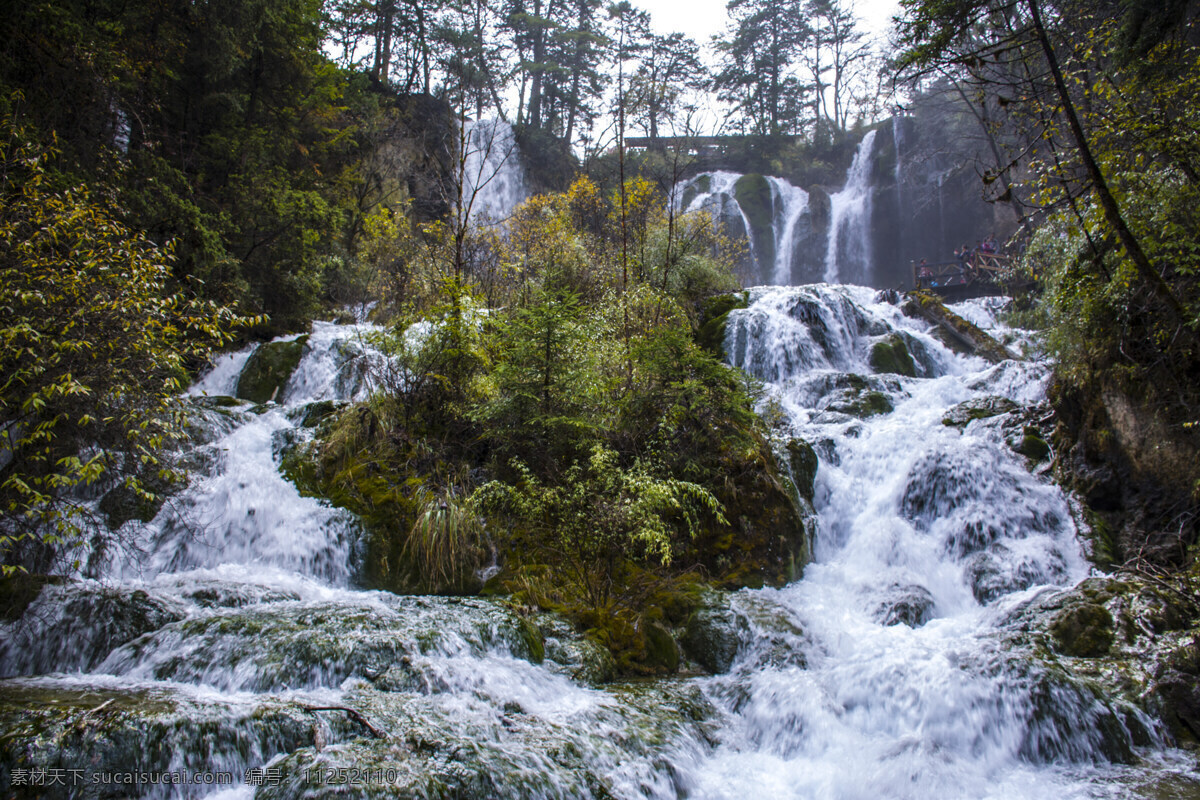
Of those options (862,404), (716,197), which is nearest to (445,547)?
(862,404)

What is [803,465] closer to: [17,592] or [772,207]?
[17,592]

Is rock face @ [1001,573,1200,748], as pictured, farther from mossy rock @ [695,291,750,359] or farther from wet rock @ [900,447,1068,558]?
mossy rock @ [695,291,750,359]

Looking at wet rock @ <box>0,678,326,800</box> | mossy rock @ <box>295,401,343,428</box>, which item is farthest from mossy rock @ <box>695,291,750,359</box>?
wet rock @ <box>0,678,326,800</box>

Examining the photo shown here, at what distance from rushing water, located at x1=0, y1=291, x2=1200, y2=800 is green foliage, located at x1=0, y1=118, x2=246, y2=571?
3.96ft

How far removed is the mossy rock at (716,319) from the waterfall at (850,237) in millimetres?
15720

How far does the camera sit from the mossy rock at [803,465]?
28.6 feet

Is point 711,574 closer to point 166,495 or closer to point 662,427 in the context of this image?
point 662,427

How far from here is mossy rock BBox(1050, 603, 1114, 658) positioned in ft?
16.3

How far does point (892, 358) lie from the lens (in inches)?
550

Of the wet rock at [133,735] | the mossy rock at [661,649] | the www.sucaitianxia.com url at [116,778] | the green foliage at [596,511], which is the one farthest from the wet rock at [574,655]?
the www.sucaitianxia.com url at [116,778]

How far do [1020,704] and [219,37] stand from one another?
17.2 m

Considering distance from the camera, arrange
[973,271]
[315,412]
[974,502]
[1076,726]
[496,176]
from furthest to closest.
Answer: [496,176] → [973,271] → [315,412] → [974,502] → [1076,726]

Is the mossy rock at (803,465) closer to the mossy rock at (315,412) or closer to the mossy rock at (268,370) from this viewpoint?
the mossy rock at (315,412)

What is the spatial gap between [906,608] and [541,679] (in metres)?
4.34
